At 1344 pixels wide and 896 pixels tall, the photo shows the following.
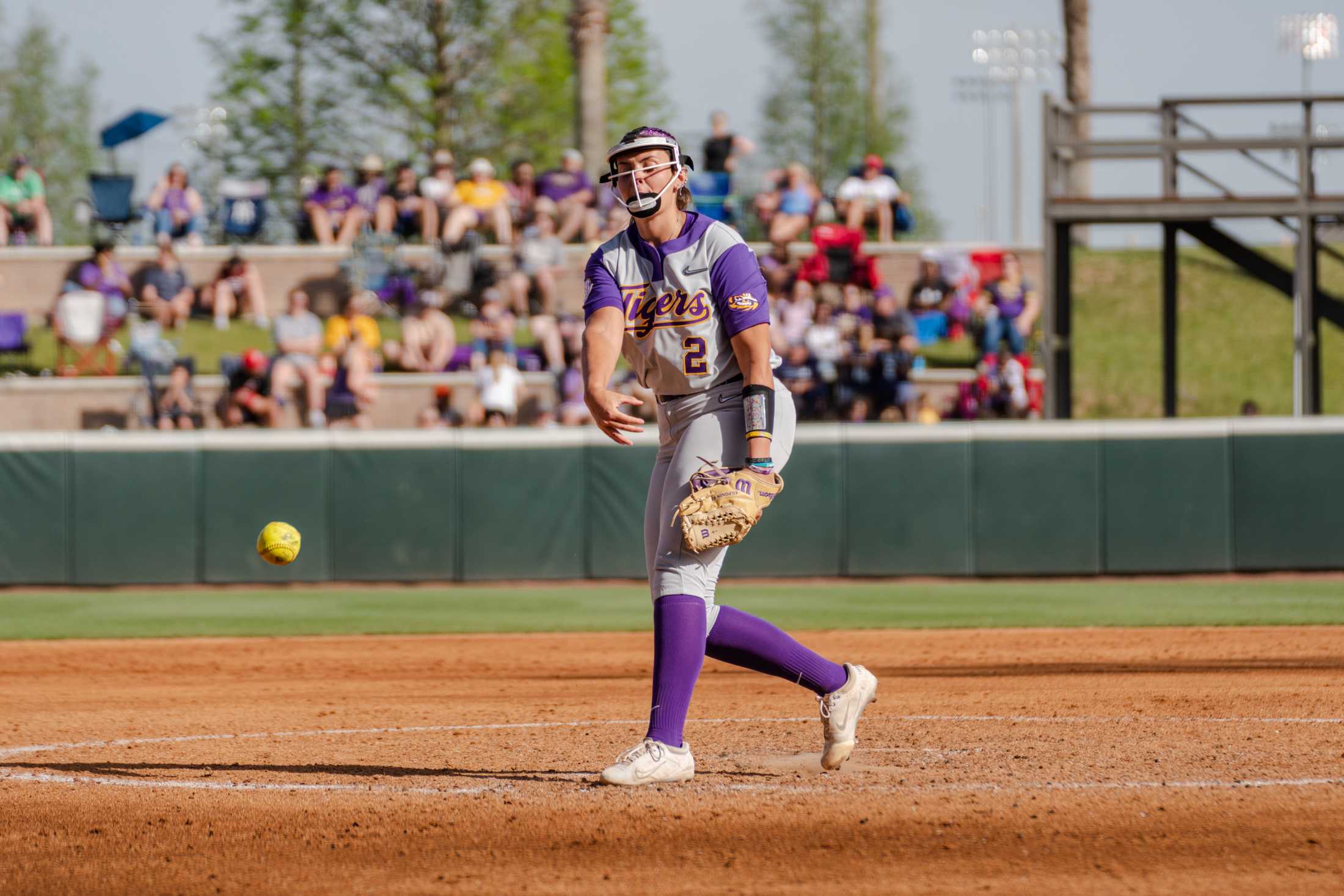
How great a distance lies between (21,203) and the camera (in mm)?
20766

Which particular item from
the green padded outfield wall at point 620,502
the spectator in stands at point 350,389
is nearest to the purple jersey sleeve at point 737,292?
the green padded outfield wall at point 620,502

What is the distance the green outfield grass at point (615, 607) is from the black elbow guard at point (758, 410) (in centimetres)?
630

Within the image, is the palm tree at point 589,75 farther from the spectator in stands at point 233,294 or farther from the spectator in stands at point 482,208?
the spectator in stands at point 233,294

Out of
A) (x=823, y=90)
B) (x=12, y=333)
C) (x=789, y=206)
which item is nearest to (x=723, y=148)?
(x=789, y=206)

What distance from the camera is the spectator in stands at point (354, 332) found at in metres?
16.9

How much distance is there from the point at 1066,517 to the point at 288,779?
1007cm

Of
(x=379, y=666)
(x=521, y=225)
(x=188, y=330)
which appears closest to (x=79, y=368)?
(x=188, y=330)

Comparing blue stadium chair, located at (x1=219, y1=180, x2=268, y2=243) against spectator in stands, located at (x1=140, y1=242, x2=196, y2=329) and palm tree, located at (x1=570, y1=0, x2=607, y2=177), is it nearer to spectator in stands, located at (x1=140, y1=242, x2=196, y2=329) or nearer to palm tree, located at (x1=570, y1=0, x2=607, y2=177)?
spectator in stands, located at (x1=140, y1=242, x2=196, y2=329)

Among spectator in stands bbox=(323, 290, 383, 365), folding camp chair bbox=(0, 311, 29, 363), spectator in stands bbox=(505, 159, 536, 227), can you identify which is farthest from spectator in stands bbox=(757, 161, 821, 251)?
folding camp chair bbox=(0, 311, 29, 363)

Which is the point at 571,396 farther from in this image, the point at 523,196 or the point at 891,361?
the point at 523,196

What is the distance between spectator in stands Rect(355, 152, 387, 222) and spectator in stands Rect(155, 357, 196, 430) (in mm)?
4508

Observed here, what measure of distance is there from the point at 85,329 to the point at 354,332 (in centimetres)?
367

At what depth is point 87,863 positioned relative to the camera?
409 centimetres

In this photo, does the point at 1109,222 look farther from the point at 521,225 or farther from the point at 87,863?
the point at 87,863
